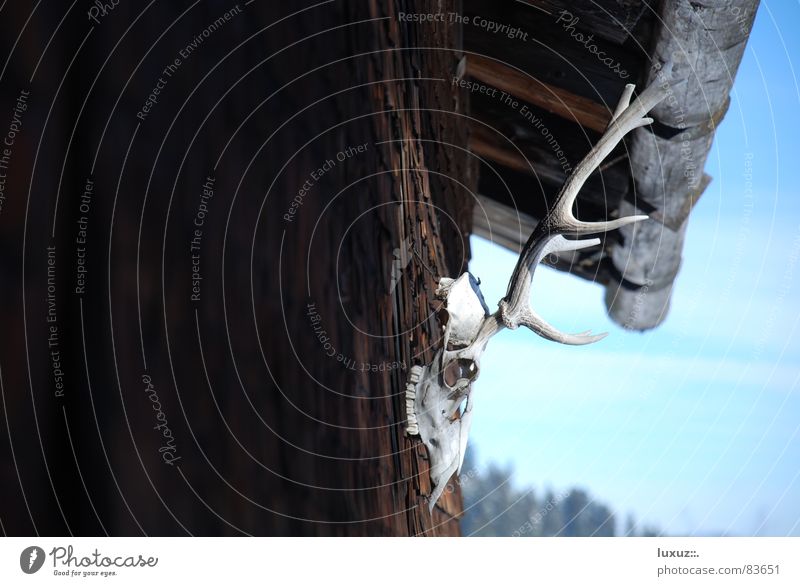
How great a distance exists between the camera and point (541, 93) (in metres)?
3.23

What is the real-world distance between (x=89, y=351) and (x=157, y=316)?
117mm

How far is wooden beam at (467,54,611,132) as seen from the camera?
317cm

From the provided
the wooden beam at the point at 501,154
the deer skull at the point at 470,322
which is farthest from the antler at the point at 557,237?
the wooden beam at the point at 501,154

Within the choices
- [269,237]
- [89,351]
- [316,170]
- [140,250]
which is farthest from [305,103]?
[89,351]

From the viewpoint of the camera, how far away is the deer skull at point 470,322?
177cm

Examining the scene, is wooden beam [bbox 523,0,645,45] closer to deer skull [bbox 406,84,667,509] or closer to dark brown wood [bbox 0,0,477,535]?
deer skull [bbox 406,84,667,509]
